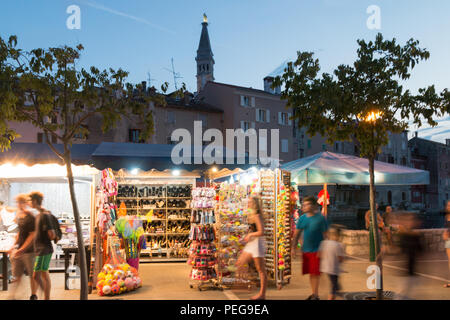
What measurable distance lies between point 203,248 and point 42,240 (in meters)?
3.27

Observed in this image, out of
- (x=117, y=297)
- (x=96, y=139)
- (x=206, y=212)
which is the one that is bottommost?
(x=117, y=297)

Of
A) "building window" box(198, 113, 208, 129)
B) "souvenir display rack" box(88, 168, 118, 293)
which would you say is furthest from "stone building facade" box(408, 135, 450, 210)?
"souvenir display rack" box(88, 168, 118, 293)

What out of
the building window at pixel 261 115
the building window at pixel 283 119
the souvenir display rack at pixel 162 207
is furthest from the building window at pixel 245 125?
the souvenir display rack at pixel 162 207

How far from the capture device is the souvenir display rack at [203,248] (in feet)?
27.8

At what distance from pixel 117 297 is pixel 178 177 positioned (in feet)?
18.7

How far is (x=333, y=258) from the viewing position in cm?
608

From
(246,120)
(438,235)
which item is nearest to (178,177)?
(438,235)

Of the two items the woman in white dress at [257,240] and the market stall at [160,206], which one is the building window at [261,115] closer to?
the market stall at [160,206]

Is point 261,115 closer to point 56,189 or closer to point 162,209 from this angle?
point 56,189

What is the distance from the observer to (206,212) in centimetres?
895

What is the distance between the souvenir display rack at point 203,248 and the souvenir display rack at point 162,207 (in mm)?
3997

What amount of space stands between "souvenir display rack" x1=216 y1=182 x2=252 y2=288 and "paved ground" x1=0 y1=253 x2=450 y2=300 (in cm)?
27

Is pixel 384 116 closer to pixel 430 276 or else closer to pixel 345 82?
pixel 345 82

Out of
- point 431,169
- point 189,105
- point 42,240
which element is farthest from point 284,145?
point 42,240
